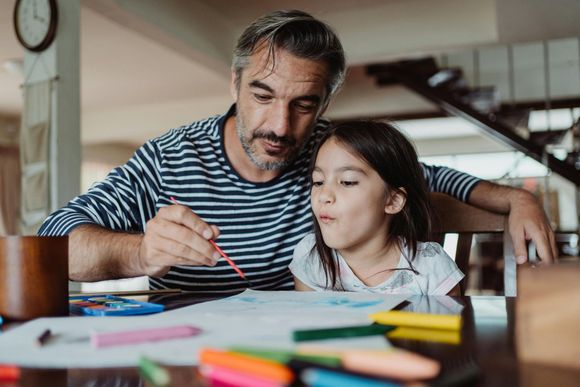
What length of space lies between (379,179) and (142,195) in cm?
61

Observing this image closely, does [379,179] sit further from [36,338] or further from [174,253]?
[36,338]

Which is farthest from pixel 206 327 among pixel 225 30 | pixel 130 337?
pixel 225 30

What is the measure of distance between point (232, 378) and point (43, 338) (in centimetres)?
29

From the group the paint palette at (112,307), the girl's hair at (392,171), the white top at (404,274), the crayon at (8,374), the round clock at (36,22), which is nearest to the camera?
the crayon at (8,374)

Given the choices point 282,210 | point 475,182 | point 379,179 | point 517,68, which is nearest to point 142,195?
point 282,210

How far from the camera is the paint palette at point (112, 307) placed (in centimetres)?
81

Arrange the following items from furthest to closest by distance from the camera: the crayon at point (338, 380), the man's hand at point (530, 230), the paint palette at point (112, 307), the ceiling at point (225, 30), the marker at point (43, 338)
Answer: the ceiling at point (225, 30) < the man's hand at point (530, 230) < the paint palette at point (112, 307) < the marker at point (43, 338) < the crayon at point (338, 380)

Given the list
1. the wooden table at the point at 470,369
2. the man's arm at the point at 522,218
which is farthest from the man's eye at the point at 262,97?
the wooden table at the point at 470,369

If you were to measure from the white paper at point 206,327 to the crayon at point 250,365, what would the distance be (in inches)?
2.7

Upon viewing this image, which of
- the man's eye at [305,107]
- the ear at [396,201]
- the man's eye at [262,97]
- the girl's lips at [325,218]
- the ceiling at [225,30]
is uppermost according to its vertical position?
the ceiling at [225,30]

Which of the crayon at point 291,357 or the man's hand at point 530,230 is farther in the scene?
the man's hand at point 530,230

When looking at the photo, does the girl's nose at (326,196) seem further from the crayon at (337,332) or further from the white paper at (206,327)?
the crayon at (337,332)

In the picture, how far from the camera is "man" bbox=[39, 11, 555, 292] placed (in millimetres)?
1477

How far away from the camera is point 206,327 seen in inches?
27.0
